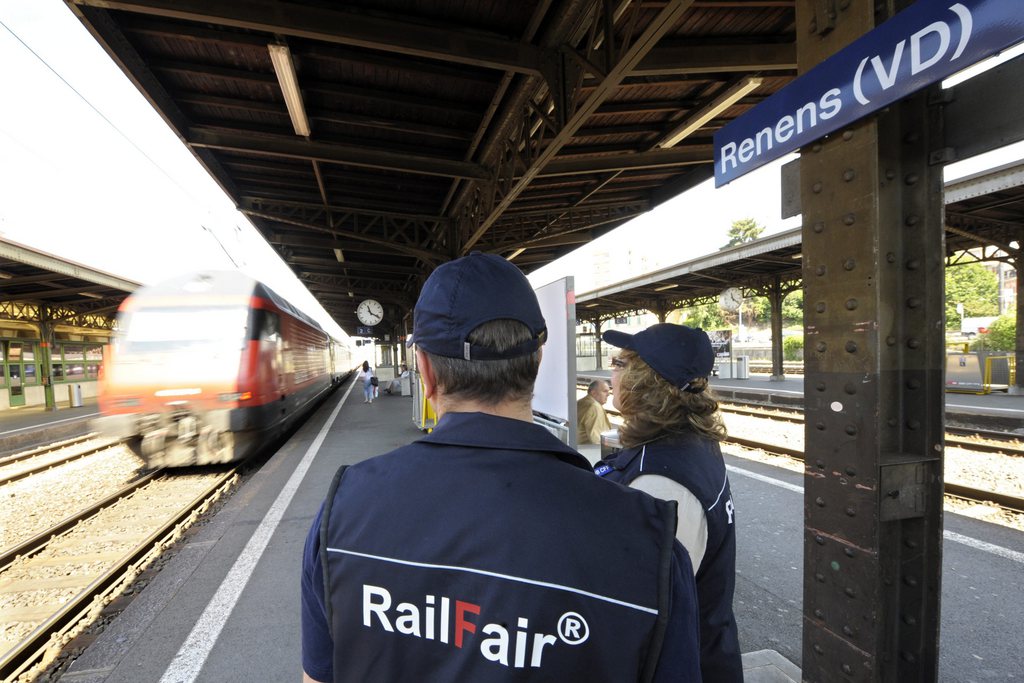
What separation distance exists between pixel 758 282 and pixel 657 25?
19.2 metres

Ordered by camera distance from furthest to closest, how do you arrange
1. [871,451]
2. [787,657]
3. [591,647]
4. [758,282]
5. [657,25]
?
[758,282], [657,25], [787,657], [871,451], [591,647]

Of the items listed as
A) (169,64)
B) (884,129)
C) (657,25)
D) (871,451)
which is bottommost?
(871,451)

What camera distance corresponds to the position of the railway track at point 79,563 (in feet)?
12.8

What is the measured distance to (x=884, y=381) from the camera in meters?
1.81

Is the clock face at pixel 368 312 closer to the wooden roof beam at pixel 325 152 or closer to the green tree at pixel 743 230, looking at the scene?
the wooden roof beam at pixel 325 152

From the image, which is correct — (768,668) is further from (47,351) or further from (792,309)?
(792,309)

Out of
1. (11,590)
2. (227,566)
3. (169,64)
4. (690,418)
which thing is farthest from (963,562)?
(169,64)

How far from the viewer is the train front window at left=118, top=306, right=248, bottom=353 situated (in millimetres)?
7652

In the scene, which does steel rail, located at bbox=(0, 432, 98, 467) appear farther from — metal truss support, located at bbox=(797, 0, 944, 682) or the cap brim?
metal truss support, located at bbox=(797, 0, 944, 682)

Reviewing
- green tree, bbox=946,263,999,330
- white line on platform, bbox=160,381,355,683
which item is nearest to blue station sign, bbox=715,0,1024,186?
white line on platform, bbox=160,381,355,683

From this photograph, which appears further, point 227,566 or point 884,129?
point 227,566

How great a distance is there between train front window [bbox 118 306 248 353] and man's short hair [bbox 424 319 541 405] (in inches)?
310

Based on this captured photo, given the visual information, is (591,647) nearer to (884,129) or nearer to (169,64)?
(884,129)

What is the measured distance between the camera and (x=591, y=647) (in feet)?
2.79
